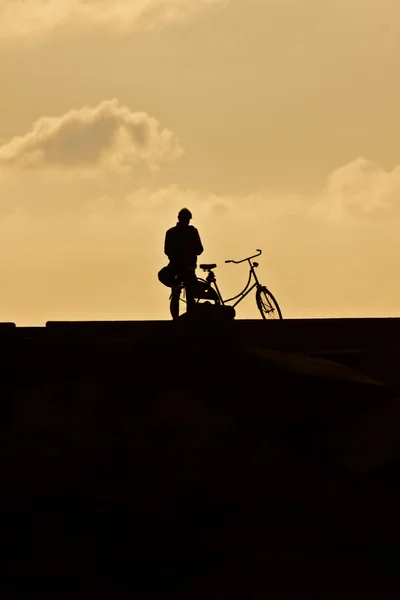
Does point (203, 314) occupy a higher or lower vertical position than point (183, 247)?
lower

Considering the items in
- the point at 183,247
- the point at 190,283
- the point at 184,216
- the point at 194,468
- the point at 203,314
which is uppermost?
the point at 184,216

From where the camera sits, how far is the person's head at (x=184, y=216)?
583 inches

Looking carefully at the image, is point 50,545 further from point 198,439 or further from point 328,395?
point 328,395

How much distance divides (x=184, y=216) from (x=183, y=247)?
1.26ft

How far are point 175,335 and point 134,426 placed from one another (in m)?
0.90

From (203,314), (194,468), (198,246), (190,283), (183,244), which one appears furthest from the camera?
(190,283)

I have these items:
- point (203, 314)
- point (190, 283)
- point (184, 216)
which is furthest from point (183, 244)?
point (203, 314)

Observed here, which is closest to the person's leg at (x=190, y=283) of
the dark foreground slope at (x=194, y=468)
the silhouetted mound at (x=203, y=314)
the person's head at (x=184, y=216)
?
the person's head at (x=184, y=216)

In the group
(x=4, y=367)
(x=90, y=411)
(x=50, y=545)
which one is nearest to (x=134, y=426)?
(x=90, y=411)

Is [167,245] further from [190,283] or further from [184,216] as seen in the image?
[190,283]

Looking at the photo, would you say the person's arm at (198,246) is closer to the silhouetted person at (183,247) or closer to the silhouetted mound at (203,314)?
the silhouetted person at (183,247)

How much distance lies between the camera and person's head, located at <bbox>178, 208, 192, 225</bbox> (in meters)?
14.8

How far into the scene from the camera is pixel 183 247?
14.7 metres

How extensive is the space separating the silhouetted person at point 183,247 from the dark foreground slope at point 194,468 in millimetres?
4434
